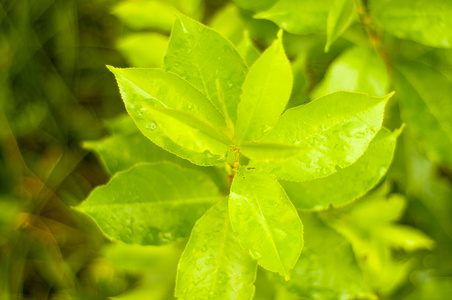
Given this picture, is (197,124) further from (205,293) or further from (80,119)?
(80,119)

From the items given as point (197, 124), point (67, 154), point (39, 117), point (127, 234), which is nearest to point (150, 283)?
point (127, 234)

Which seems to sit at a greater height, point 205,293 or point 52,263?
point 205,293

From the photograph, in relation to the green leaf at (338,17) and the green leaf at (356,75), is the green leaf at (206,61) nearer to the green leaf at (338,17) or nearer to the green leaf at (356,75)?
the green leaf at (338,17)

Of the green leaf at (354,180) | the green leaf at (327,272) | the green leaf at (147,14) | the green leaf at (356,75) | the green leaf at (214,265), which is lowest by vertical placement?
the green leaf at (327,272)

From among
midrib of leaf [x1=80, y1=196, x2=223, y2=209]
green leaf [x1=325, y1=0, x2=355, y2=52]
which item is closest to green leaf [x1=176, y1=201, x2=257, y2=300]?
midrib of leaf [x1=80, y1=196, x2=223, y2=209]

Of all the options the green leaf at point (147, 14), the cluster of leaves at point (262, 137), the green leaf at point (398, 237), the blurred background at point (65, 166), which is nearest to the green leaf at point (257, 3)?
the cluster of leaves at point (262, 137)

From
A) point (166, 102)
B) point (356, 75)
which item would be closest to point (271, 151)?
point (166, 102)

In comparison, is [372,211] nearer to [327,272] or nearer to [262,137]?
[327,272]

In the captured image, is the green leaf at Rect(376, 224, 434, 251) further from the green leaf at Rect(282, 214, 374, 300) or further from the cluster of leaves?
the green leaf at Rect(282, 214, 374, 300)
